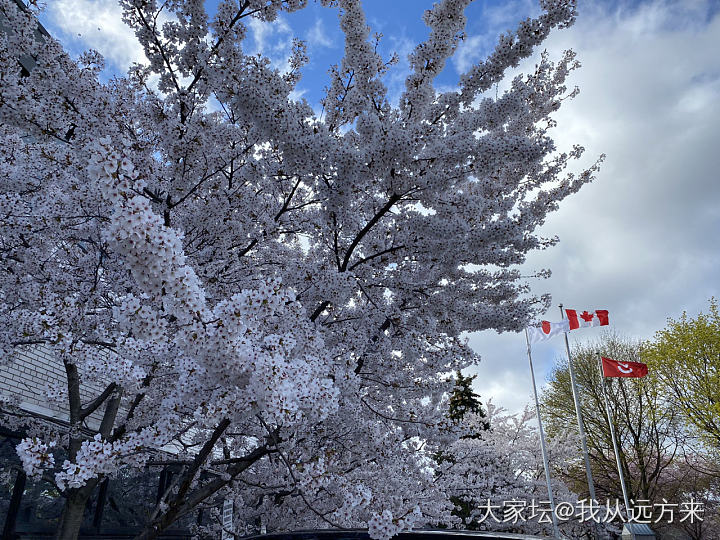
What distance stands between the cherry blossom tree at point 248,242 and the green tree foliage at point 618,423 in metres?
17.8

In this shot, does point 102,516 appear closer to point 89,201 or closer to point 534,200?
point 89,201

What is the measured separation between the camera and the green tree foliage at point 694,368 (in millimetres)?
18389

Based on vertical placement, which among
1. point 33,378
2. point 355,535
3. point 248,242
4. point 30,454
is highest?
point 248,242

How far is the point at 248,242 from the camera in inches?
292

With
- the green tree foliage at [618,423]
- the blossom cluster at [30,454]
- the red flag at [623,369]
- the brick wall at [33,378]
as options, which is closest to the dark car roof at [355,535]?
the blossom cluster at [30,454]

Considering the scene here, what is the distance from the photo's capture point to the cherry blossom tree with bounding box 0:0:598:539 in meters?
3.66

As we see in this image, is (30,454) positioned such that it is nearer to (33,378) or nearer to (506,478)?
(33,378)

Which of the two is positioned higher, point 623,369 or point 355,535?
point 623,369

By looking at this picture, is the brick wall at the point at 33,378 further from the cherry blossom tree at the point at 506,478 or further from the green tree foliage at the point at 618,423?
the green tree foliage at the point at 618,423

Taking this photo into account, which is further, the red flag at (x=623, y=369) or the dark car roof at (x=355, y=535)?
the red flag at (x=623, y=369)

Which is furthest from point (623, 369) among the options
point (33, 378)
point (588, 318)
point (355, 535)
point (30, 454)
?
point (30, 454)

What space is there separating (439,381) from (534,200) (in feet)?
14.3

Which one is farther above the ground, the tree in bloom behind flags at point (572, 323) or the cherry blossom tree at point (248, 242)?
the tree in bloom behind flags at point (572, 323)

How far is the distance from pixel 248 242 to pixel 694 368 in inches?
810
